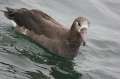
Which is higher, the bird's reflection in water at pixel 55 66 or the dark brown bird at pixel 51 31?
the dark brown bird at pixel 51 31

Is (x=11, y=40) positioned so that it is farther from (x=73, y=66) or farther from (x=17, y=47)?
(x=73, y=66)

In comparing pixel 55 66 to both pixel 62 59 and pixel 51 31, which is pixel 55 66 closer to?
pixel 62 59

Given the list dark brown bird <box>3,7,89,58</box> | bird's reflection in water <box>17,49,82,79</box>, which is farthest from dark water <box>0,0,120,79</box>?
dark brown bird <box>3,7,89,58</box>

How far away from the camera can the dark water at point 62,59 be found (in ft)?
35.9

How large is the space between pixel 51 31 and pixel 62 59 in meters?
0.73

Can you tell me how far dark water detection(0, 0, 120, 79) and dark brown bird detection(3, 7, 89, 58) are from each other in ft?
0.56

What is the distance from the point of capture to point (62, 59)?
39.1 feet

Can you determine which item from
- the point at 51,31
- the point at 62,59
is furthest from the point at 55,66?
the point at 51,31

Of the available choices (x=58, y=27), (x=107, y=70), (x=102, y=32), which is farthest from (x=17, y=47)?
(x=102, y=32)

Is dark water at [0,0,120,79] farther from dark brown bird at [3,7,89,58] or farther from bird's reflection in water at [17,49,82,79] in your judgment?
dark brown bird at [3,7,89,58]

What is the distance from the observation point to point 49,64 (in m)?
11.5

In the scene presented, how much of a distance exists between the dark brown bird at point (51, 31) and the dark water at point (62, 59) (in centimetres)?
17

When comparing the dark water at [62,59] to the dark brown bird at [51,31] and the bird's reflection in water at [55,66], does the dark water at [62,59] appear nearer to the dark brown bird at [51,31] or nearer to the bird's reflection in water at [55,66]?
the bird's reflection in water at [55,66]

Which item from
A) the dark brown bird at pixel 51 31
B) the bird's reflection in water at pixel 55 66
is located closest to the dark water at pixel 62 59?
the bird's reflection in water at pixel 55 66
